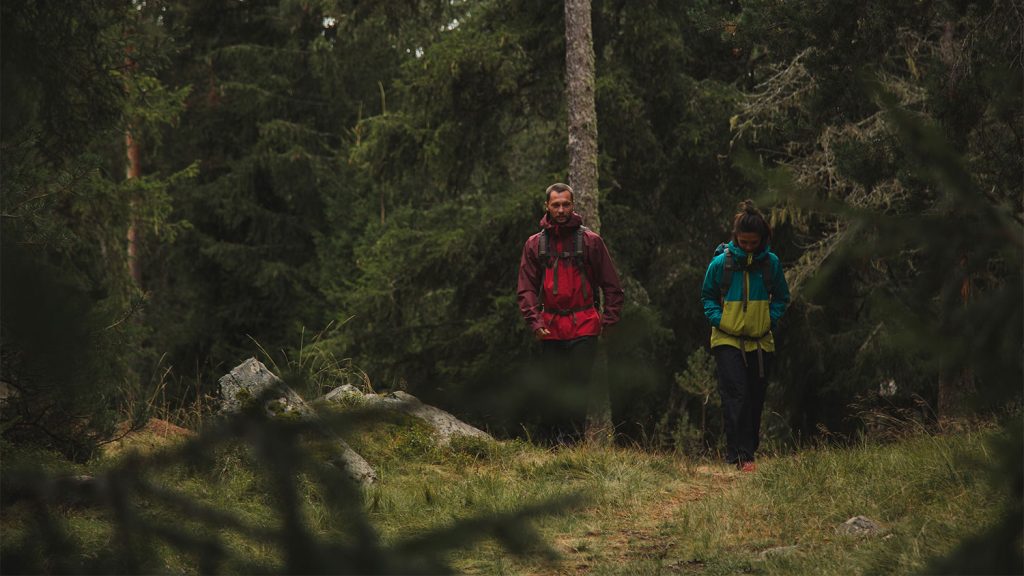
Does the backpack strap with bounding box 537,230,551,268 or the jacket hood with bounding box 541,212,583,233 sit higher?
the jacket hood with bounding box 541,212,583,233

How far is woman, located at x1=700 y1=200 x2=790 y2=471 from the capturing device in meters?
8.02

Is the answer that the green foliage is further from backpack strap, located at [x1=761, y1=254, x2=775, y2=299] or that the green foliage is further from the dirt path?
backpack strap, located at [x1=761, y1=254, x2=775, y2=299]

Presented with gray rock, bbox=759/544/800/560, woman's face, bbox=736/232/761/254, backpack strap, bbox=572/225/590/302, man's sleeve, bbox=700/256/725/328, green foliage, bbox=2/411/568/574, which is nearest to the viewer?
green foliage, bbox=2/411/568/574

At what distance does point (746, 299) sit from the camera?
26.5 feet

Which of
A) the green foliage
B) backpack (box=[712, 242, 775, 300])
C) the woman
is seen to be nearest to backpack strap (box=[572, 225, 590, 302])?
the woman

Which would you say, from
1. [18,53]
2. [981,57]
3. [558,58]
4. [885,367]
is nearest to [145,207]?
[558,58]

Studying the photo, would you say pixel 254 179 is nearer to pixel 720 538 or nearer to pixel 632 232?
pixel 632 232

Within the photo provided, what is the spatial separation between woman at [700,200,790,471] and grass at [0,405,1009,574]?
16.1 inches

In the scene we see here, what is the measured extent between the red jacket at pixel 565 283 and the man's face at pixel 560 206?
0.21 feet

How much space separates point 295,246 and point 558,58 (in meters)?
12.8

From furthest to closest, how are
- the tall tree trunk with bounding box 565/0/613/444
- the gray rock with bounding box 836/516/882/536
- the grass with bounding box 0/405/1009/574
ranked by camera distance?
1. the tall tree trunk with bounding box 565/0/613/444
2. the gray rock with bounding box 836/516/882/536
3. the grass with bounding box 0/405/1009/574

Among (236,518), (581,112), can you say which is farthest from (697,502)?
(581,112)

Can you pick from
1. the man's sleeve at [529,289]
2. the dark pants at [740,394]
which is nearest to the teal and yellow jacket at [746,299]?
the dark pants at [740,394]

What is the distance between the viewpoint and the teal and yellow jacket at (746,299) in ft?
26.4
